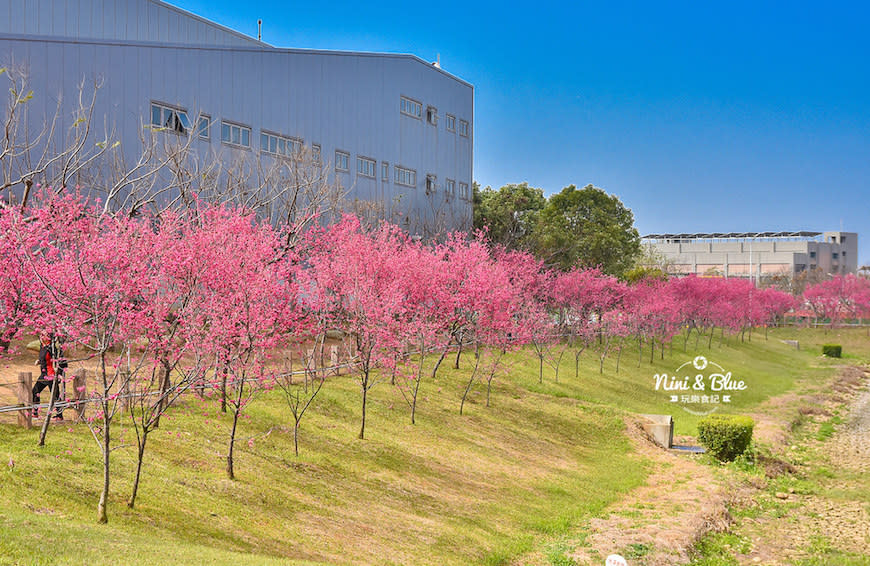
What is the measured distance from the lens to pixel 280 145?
35344mm

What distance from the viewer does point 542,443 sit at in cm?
2533

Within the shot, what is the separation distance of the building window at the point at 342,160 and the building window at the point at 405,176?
4.07 meters

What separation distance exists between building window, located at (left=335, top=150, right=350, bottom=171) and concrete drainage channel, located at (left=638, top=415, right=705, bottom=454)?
19.2 m

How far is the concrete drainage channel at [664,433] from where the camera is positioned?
27.2 m

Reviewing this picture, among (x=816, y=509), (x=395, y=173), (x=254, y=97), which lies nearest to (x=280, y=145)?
(x=254, y=97)

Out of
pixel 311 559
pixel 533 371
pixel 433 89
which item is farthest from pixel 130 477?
pixel 433 89

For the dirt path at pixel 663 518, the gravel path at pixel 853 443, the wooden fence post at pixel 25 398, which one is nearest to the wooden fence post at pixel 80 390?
the wooden fence post at pixel 25 398

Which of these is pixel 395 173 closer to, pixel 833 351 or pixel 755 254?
pixel 833 351

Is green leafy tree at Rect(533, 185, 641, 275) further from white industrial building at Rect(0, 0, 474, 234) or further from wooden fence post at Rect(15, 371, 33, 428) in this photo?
wooden fence post at Rect(15, 371, 33, 428)

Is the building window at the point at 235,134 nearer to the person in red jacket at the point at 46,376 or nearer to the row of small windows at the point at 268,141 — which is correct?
the row of small windows at the point at 268,141

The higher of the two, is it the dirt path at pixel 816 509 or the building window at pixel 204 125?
the building window at pixel 204 125

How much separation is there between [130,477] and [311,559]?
3953mm

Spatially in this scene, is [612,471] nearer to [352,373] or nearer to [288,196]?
[352,373]

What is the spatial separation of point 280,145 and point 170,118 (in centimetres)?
589
